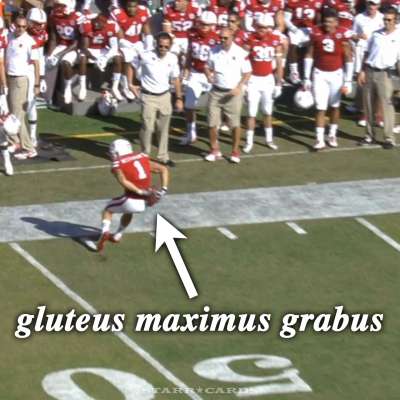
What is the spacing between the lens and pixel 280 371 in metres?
14.0

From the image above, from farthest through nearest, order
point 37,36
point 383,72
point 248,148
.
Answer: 1. point 37,36
2. point 383,72
3. point 248,148

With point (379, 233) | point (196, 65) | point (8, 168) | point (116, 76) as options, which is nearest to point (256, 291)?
point (379, 233)

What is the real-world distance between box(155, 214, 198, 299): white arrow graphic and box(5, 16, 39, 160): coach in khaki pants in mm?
3330

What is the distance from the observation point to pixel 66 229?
17797 mm

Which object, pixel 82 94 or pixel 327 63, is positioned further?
pixel 82 94

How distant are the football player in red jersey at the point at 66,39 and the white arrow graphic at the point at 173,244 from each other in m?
5.62

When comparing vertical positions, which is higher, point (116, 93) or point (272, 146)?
point (116, 93)

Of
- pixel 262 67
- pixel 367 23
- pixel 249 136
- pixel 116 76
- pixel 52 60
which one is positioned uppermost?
pixel 367 23

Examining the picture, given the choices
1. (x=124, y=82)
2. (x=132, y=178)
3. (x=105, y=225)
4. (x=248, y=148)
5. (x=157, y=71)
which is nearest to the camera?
(x=132, y=178)

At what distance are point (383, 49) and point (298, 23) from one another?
3.64 m

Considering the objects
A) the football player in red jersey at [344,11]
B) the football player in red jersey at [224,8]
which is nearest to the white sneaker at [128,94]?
the football player in red jersey at [224,8]

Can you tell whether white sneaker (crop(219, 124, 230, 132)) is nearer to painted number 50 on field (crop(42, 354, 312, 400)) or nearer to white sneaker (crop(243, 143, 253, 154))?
white sneaker (crop(243, 143, 253, 154))

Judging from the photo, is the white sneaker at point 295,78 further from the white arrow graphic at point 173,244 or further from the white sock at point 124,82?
the white arrow graphic at point 173,244

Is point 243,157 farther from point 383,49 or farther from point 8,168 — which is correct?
point 8,168
